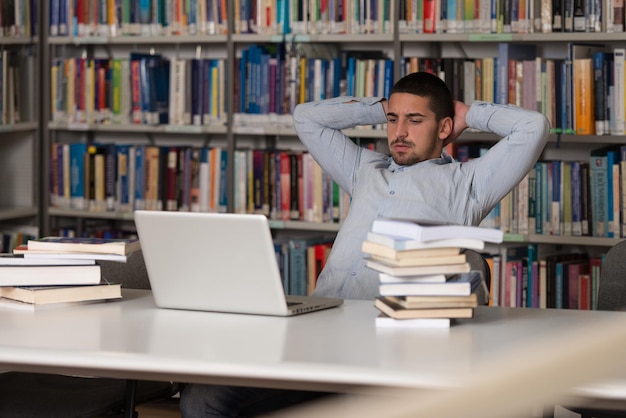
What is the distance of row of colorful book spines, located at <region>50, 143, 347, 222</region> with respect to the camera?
3.93m

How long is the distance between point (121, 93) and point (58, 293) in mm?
2490

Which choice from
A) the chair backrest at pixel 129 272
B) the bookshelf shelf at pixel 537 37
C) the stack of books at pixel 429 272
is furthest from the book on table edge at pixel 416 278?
the bookshelf shelf at pixel 537 37

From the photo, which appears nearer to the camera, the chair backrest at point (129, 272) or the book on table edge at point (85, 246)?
the book on table edge at point (85, 246)

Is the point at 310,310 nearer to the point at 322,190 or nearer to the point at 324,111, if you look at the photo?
the point at 324,111

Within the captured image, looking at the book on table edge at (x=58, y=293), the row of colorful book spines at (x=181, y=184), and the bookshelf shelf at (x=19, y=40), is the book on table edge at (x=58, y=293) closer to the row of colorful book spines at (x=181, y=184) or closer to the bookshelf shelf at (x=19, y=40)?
the row of colorful book spines at (x=181, y=184)

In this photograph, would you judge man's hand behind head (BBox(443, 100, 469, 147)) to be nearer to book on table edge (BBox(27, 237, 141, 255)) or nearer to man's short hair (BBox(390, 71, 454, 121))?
man's short hair (BBox(390, 71, 454, 121))

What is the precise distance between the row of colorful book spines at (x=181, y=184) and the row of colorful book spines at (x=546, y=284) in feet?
2.35

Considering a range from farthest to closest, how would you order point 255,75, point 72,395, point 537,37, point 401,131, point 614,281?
point 255,75, point 537,37, point 401,131, point 614,281, point 72,395

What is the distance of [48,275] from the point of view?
6.19 ft

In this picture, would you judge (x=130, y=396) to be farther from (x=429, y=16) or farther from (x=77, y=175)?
(x=77, y=175)

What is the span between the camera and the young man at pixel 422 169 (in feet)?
7.94

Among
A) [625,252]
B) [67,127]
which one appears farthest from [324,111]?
[67,127]

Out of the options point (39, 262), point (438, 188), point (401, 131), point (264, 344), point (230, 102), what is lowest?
point (264, 344)

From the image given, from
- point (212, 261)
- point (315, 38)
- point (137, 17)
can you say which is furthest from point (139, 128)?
point (212, 261)
